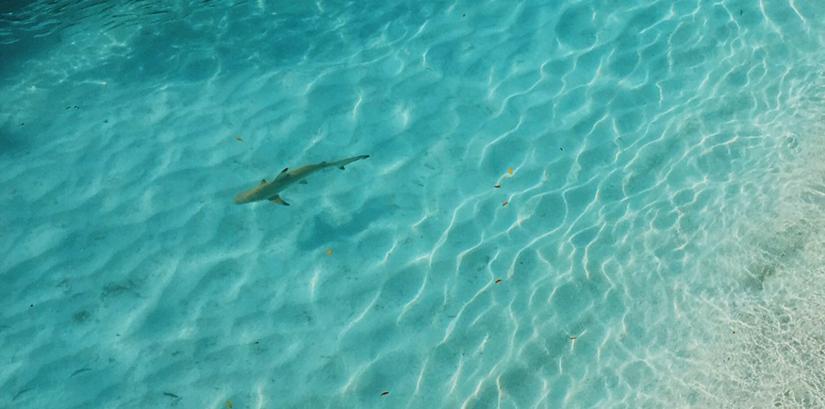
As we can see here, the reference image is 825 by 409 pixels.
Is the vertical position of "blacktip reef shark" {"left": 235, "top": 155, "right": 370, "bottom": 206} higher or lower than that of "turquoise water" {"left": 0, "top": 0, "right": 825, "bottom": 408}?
higher

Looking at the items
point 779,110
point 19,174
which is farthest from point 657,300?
point 19,174

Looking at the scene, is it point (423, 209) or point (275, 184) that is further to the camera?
point (423, 209)

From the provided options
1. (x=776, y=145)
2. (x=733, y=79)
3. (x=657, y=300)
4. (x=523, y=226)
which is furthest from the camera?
(x=733, y=79)

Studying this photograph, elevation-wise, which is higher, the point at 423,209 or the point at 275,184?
the point at 275,184

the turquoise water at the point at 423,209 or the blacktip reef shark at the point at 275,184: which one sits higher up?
the blacktip reef shark at the point at 275,184

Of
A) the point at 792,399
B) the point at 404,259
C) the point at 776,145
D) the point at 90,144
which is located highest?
the point at 90,144

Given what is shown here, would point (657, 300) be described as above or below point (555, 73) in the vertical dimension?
below

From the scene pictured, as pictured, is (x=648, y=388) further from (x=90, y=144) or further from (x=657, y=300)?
(x=90, y=144)

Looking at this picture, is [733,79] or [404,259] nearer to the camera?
[404,259]
